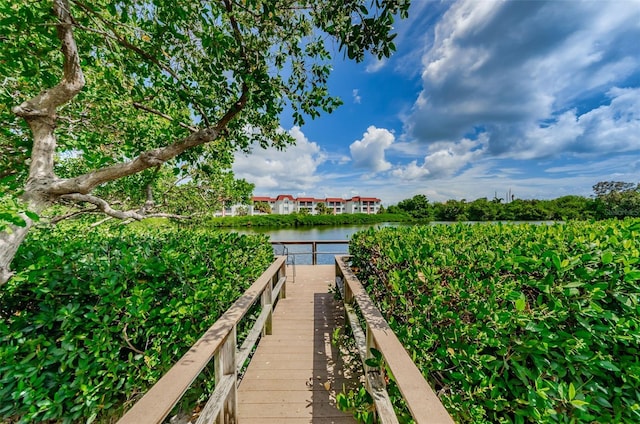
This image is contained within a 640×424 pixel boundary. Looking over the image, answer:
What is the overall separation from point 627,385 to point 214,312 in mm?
2367

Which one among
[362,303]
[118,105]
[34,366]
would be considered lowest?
[34,366]

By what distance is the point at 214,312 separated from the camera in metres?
1.98

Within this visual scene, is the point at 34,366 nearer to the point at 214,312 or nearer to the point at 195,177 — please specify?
the point at 214,312

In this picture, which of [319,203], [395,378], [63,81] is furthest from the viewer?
[319,203]

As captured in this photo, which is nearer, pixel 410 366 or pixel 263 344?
pixel 410 366

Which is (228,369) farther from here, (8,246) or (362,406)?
(8,246)

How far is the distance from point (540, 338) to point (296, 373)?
1902mm

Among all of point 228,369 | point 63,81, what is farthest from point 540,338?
point 63,81

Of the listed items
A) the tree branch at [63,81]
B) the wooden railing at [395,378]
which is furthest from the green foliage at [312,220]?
the wooden railing at [395,378]

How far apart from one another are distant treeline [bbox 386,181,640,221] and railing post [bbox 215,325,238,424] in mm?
3165

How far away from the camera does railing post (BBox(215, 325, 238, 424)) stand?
150 centimetres

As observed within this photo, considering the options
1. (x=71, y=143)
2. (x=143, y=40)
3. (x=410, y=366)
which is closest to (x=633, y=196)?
(x=410, y=366)

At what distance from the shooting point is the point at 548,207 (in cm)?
1210

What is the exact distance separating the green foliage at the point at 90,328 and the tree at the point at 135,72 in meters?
0.31
